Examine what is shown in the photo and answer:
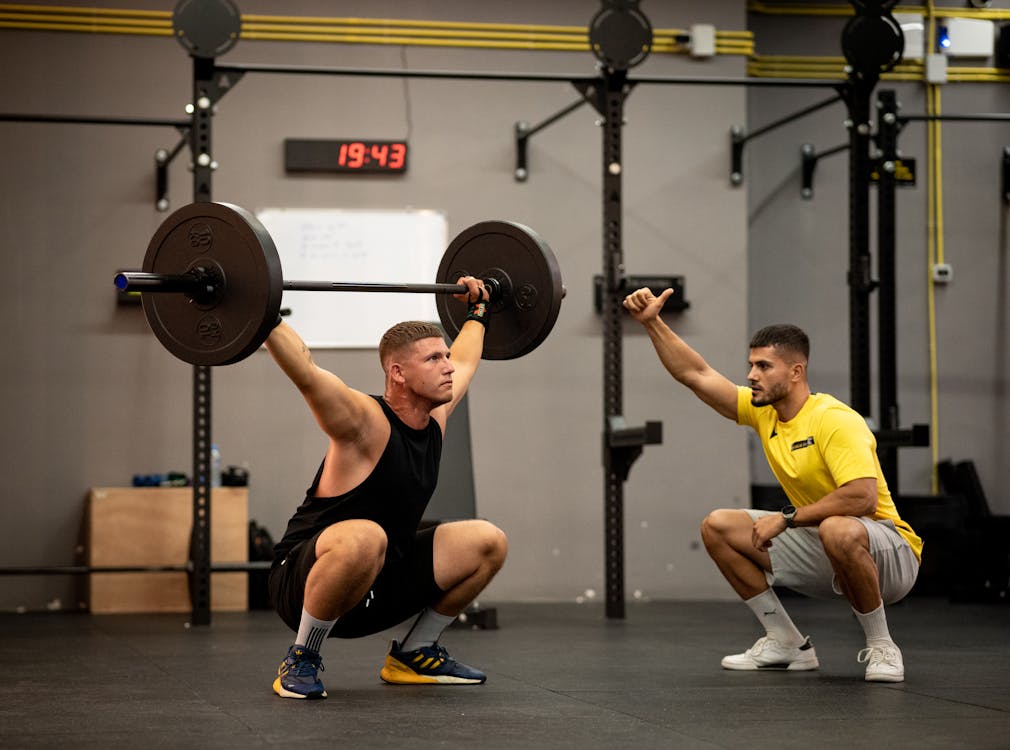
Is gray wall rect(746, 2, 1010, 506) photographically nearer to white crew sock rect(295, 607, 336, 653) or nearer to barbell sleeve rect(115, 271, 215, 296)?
white crew sock rect(295, 607, 336, 653)

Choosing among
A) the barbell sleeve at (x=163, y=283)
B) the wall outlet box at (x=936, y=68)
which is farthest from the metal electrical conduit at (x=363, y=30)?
the barbell sleeve at (x=163, y=283)

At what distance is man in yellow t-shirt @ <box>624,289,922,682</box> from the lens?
3.50m

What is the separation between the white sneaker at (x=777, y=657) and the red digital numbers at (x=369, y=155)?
129 inches

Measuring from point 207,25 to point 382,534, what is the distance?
2.73m

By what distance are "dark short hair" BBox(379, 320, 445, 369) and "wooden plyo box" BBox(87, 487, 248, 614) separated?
2.68 m

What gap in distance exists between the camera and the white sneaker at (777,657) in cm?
370

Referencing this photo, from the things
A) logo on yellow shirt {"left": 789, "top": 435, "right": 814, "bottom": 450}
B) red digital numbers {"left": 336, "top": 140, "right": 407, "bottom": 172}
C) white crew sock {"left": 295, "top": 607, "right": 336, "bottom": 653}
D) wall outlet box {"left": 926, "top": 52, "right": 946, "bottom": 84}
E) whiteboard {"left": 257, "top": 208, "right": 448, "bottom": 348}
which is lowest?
white crew sock {"left": 295, "top": 607, "right": 336, "bottom": 653}

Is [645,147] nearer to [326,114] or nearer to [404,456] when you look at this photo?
[326,114]

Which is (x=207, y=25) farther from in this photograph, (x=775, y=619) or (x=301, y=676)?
(x=775, y=619)

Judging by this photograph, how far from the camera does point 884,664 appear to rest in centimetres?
347

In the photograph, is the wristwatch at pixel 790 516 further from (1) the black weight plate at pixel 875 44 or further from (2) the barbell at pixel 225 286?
(1) the black weight plate at pixel 875 44

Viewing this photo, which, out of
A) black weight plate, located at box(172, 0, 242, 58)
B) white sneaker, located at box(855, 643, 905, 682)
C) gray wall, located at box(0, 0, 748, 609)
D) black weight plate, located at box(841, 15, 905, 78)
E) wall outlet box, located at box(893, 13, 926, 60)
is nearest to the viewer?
white sneaker, located at box(855, 643, 905, 682)

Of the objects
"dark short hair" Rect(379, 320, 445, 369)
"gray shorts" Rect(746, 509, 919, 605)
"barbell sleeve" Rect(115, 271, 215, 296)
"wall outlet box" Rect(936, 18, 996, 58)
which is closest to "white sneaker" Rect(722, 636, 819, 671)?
"gray shorts" Rect(746, 509, 919, 605)

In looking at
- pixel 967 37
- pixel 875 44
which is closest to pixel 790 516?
pixel 875 44
